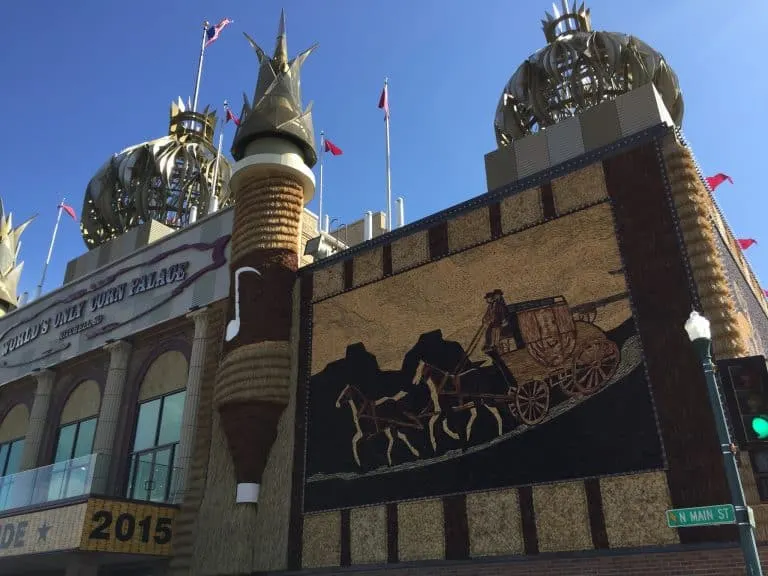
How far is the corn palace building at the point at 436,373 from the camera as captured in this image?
14.1 meters

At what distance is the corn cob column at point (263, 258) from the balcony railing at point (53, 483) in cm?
387

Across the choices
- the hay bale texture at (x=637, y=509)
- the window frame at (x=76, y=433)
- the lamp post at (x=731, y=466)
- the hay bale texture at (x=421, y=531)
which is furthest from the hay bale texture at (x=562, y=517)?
the window frame at (x=76, y=433)

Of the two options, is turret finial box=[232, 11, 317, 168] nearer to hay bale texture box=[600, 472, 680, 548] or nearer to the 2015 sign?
the 2015 sign

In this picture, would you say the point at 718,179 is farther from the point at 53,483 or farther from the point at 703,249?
the point at 53,483

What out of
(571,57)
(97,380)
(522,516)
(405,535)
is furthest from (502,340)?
(97,380)

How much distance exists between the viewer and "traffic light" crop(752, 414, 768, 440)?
799 centimetres

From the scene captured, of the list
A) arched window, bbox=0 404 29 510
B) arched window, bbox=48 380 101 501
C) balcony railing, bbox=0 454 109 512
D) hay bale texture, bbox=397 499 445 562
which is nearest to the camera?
hay bale texture, bbox=397 499 445 562

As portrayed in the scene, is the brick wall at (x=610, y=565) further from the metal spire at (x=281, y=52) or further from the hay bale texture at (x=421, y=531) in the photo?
the metal spire at (x=281, y=52)

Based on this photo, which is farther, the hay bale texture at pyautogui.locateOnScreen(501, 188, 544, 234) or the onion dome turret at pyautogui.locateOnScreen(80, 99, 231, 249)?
the onion dome turret at pyautogui.locateOnScreen(80, 99, 231, 249)

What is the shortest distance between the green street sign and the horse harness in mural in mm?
5674

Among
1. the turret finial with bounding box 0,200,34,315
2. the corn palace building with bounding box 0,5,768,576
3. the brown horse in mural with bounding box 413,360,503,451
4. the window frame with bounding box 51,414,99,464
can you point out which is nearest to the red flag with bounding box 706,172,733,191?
the corn palace building with bounding box 0,5,768,576

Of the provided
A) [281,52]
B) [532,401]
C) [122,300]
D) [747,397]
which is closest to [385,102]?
[281,52]

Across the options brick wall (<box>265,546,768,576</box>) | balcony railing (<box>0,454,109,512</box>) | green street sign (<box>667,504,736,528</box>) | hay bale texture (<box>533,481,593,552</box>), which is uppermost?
balcony railing (<box>0,454,109,512</box>)

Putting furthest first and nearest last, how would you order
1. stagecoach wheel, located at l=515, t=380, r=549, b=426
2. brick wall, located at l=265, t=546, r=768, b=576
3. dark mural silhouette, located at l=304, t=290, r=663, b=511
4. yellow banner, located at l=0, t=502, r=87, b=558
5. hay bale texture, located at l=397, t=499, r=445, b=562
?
yellow banner, located at l=0, t=502, r=87, b=558
hay bale texture, located at l=397, t=499, r=445, b=562
stagecoach wheel, located at l=515, t=380, r=549, b=426
dark mural silhouette, located at l=304, t=290, r=663, b=511
brick wall, located at l=265, t=546, r=768, b=576
